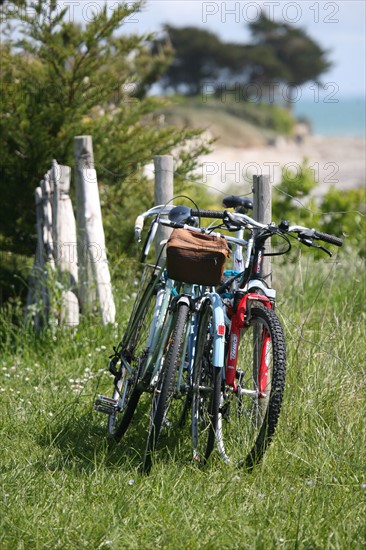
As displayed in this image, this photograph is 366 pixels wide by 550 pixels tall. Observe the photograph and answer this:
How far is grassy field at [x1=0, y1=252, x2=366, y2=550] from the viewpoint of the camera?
3520mm

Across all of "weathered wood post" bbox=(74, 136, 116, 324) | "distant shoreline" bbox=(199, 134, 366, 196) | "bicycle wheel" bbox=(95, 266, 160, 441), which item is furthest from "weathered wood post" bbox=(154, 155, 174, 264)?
"distant shoreline" bbox=(199, 134, 366, 196)

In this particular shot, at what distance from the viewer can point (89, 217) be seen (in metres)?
6.98

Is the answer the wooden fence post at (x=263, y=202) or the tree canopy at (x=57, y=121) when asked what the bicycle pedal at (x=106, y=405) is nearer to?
the wooden fence post at (x=263, y=202)

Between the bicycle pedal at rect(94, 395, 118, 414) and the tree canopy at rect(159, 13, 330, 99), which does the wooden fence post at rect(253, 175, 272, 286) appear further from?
the tree canopy at rect(159, 13, 330, 99)

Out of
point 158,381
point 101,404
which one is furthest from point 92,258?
point 158,381

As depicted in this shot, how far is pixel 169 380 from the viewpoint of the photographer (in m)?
4.04

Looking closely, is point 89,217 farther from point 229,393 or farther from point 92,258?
point 229,393

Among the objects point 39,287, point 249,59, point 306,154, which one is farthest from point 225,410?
point 249,59

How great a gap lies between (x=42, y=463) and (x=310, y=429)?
1237 millimetres

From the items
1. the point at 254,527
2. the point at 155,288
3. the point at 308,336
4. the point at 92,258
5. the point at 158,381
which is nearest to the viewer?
the point at 254,527

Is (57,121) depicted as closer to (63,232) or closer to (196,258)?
(63,232)

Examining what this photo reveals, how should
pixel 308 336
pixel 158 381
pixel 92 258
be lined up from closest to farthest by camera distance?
pixel 158 381, pixel 308 336, pixel 92 258

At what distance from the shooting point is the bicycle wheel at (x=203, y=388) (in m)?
4.16

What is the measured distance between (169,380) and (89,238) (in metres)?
3.08
